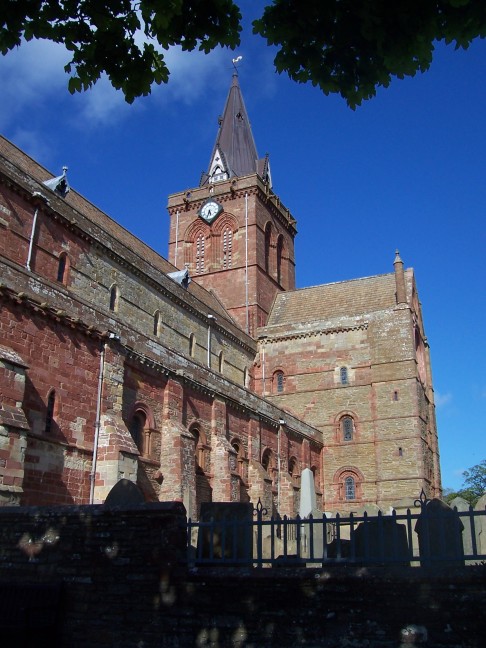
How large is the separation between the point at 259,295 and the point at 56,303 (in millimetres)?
24537

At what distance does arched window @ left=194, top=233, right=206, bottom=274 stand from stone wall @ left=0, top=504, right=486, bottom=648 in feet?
114

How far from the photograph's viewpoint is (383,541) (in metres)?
8.42

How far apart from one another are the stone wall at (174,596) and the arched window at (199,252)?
114ft

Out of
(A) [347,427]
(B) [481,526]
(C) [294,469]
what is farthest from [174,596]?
(A) [347,427]

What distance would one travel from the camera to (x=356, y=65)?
23.0ft

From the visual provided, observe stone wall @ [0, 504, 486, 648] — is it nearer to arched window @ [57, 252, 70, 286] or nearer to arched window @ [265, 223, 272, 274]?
arched window @ [57, 252, 70, 286]

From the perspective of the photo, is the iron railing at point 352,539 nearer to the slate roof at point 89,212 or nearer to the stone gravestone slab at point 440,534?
the stone gravestone slab at point 440,534

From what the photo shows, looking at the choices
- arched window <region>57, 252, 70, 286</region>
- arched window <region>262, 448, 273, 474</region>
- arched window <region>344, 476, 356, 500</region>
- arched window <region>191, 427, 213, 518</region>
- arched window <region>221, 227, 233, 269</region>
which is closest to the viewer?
arched window <region>57, 252, 70, 286</region>

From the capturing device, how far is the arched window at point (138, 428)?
70.4 ft

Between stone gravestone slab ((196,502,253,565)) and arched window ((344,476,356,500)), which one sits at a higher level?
arched window ((344,476,356,500))

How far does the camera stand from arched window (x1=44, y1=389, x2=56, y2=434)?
57.7 feet

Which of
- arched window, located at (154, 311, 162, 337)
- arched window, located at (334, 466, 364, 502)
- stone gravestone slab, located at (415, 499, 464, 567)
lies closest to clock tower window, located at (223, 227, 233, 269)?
arched window, located at (154, 311, 162, 337)

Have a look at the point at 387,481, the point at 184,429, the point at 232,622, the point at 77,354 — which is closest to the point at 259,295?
the point at 387,481

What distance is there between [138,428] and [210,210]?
26076mm
